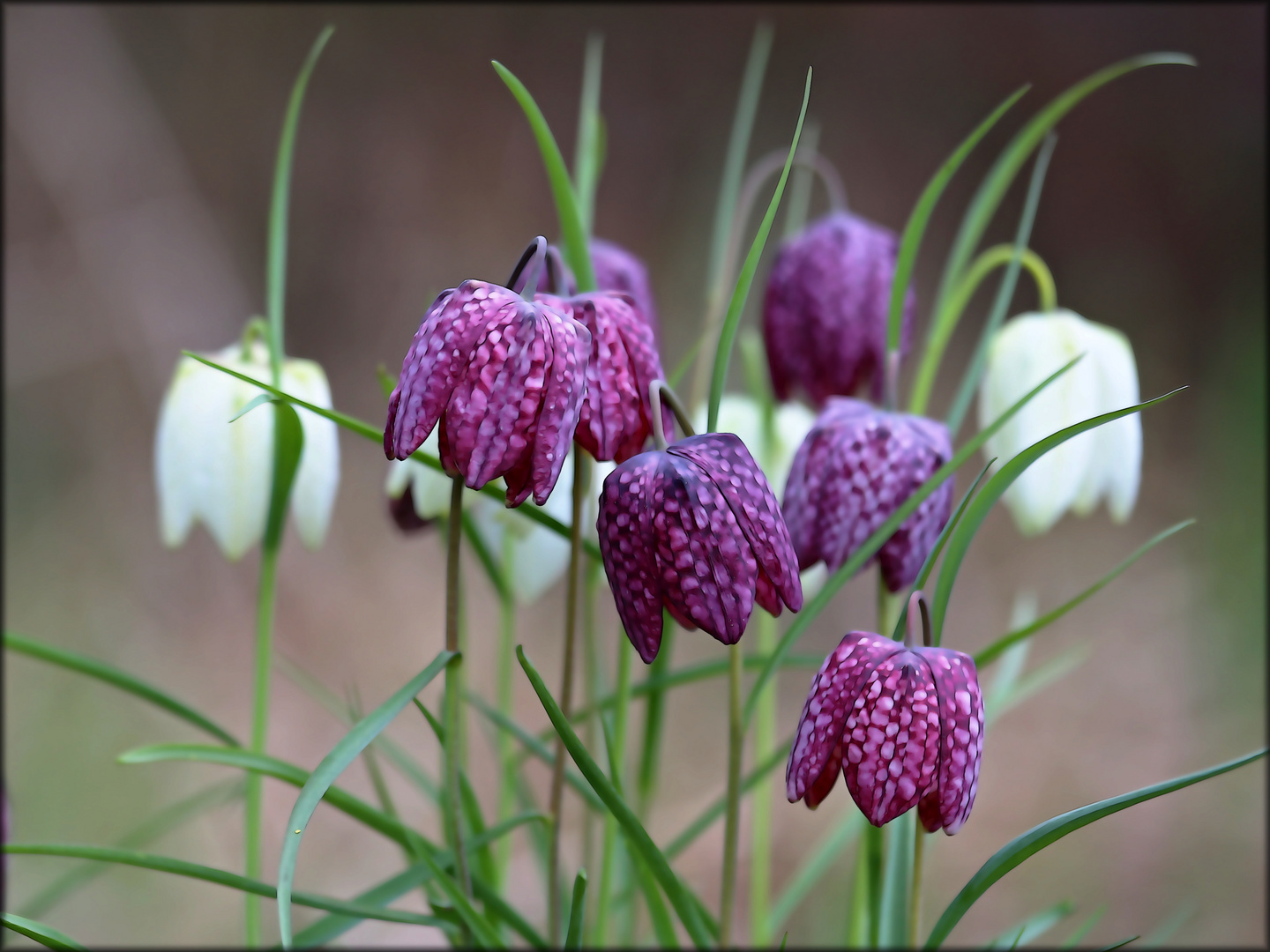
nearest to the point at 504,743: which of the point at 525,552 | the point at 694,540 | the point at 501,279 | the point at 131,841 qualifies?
the point at 525,552

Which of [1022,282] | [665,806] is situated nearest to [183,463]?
[665,806]

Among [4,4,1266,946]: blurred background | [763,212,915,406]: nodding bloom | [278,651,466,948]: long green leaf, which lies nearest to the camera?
[278,651,466,948]: long green leaf

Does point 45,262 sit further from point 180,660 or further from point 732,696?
point 732,696

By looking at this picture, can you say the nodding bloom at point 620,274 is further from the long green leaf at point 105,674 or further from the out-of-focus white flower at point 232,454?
the long green leaf at point 105,674

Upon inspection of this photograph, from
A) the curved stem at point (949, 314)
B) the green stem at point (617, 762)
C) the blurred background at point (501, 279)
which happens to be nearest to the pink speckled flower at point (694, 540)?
the green stem at point (617, 762)

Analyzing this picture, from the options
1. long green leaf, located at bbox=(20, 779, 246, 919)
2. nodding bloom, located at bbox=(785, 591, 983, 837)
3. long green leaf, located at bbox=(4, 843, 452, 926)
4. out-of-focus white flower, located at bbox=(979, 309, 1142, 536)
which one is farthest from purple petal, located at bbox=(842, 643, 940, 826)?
long green leaf, located at bbox=(20, 779, 246, 919)

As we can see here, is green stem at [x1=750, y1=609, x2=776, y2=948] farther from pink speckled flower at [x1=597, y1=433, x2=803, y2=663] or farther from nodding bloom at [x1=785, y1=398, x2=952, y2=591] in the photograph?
pink speckled flower at [x1=597, y1=433, x2=803, y2=663]

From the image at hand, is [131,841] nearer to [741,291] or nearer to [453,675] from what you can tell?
[453,675]
